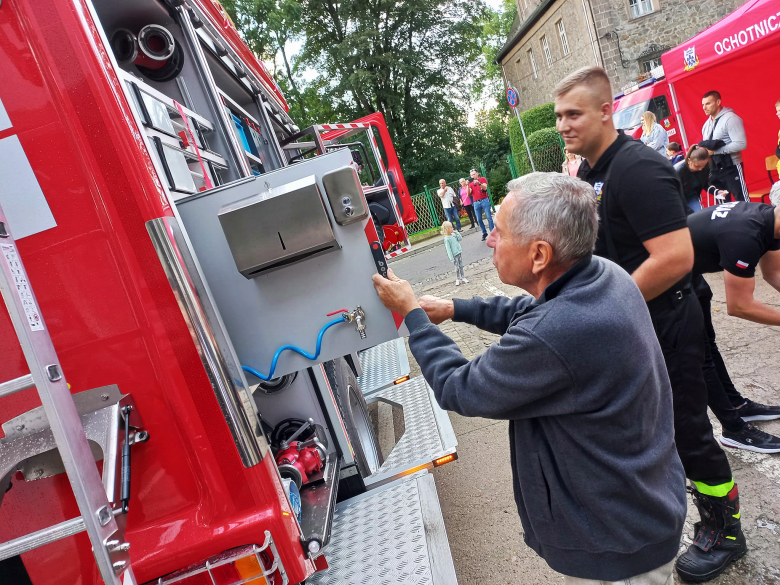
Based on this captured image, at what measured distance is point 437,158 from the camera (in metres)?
24.2

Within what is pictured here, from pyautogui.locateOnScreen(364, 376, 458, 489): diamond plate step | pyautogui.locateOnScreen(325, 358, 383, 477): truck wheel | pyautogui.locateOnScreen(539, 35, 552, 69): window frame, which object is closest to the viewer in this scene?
pyautogui.locateOnScreen(364, 376, 458, 489): diamond plate step

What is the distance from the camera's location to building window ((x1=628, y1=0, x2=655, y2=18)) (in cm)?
2020

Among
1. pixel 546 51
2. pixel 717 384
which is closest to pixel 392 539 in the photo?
pixel 717 384

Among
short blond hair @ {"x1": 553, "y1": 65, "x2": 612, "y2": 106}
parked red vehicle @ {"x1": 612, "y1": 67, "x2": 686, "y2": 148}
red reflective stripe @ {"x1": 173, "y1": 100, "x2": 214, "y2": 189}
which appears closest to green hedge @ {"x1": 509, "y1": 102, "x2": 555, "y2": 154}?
parked red vehicle @ {"x1": 612, "y1": 67, "x2": 686, "y2": 148}

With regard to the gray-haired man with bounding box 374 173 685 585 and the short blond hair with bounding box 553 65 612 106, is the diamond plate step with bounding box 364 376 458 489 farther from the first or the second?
the short blond hair with bounding box 553 65 612 106

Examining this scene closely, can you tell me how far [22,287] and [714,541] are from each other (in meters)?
2.64

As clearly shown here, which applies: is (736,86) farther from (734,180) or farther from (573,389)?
(573,389)

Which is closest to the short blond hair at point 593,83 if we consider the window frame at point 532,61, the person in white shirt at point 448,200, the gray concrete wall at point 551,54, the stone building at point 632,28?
the person in white shirt at point 448,200

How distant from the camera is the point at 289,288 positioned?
1.75 metres

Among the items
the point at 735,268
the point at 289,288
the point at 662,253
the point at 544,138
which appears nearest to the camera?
the point at 289,288

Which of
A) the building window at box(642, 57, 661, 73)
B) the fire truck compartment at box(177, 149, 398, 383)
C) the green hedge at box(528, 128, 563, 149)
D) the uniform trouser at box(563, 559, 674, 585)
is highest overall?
the building window at box(642, 57, 661, 73)

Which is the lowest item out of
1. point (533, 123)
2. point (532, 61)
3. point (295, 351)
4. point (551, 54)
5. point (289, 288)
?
point (295, 351)

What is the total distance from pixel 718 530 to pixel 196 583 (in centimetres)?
204

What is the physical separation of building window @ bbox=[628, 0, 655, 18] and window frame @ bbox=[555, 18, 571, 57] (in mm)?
3041
